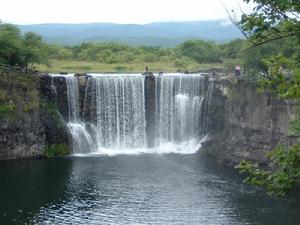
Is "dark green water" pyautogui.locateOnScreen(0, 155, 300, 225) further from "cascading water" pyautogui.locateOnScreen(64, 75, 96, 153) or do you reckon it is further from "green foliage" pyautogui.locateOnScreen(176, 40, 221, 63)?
"green foliage" pyautogui.locateOnScreen(176, 40, 221, 63)

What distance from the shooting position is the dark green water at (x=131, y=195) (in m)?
38.8

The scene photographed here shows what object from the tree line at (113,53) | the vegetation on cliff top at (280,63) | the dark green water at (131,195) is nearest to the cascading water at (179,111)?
the tree line at (113,53)

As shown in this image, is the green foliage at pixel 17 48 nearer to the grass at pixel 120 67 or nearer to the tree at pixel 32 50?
the tree at pixel 32 50

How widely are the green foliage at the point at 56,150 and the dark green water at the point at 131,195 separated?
98.9 inches

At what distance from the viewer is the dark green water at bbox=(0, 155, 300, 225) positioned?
3875cm

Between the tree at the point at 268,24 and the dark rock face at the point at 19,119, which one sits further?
the dark rock face at the point at 19,119

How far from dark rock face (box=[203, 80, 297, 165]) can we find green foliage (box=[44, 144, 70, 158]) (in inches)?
546

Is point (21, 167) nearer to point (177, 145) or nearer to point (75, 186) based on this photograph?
point (75, 186)

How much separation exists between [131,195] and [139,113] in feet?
77.4

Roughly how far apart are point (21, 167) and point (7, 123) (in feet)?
21.1

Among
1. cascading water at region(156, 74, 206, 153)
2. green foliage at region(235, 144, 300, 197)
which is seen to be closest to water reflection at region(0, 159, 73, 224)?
cascading water at region(156, 74, 206, 153)

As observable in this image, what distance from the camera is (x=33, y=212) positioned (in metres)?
39.8

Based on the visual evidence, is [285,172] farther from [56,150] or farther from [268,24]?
[56,150]

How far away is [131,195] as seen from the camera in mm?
44094
